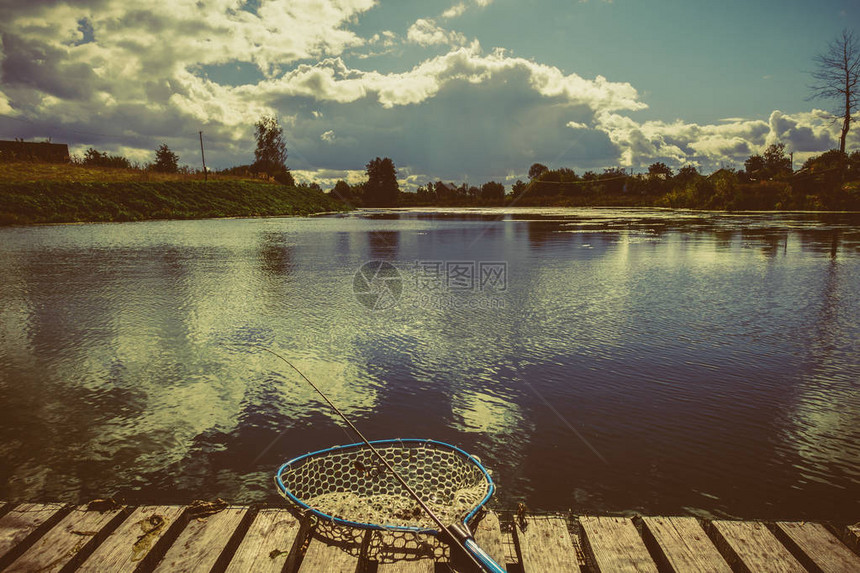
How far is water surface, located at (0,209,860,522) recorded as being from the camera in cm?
400

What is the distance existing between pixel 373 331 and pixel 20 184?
156 ft

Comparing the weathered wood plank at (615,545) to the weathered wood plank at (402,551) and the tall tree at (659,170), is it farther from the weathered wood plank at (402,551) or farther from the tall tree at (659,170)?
the tall tree at (659,170)

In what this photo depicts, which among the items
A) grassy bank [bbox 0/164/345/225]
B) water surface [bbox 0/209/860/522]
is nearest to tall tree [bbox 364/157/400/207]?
grassy bank [bbox 0/164/345/225]

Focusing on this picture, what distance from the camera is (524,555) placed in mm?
2939

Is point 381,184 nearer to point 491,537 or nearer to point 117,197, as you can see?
point 117,197

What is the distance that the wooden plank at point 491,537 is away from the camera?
297 centimetres

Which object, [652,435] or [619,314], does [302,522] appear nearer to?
[652,435]

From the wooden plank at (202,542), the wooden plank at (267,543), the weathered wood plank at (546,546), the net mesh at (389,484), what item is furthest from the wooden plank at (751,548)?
the wooden plank at (202,542)

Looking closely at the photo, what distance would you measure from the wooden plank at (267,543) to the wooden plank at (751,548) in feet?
8.79

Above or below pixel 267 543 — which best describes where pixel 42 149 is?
above

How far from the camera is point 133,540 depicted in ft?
9.91

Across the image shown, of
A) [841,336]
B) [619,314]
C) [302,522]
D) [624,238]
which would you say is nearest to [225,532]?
[302,522]

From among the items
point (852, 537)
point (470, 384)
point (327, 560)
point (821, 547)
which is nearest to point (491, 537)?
point (327, 560)

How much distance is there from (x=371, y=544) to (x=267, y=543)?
0.65 m
